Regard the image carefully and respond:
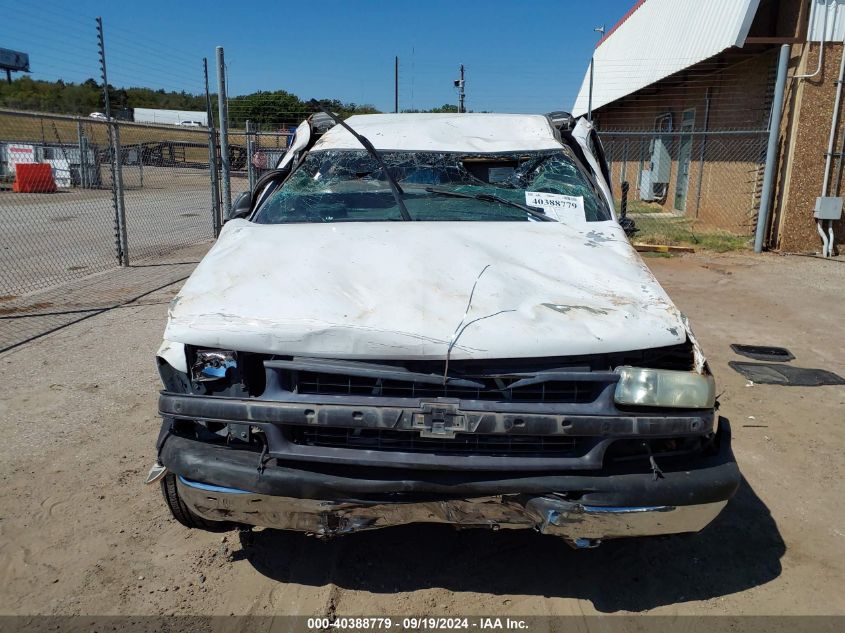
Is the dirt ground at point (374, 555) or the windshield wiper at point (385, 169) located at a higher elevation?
the windshield wiper at point (385, 169)

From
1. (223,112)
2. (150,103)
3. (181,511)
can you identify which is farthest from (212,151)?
(150,103)

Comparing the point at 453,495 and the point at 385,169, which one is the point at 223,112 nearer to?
the point at 385,169

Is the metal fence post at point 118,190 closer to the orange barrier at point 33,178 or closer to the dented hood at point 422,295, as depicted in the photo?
the dented hood at point 422,295

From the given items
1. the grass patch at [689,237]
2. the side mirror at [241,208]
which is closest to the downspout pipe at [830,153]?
the grass patch at [689,237]

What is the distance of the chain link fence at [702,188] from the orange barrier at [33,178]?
17690mm

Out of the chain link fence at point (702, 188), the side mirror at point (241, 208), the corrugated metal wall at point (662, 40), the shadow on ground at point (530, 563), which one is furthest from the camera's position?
the chain link fence at point (702, 188)

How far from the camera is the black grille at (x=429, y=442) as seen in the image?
2.49 metres

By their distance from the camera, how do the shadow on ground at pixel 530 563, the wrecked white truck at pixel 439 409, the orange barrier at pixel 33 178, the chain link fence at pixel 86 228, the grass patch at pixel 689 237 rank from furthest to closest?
1. the orange barrier at pixel 33 178
2. the grass patch at pixel 689 237
3. the chain link fence at pixel 86 228
4. the shadow on ground at pixel 530 563
5. the wrecked white truck at pixel 439 409

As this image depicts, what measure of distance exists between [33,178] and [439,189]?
21862mm

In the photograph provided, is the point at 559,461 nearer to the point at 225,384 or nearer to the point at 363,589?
the point at 363,589

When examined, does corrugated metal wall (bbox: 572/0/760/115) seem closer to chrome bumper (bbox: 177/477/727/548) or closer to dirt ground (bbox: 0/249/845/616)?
dirt ground (bbox: 0/249/845/616)

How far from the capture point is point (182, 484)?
101 inches

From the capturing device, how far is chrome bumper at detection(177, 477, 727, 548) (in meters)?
2.44

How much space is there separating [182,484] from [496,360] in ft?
4.22
